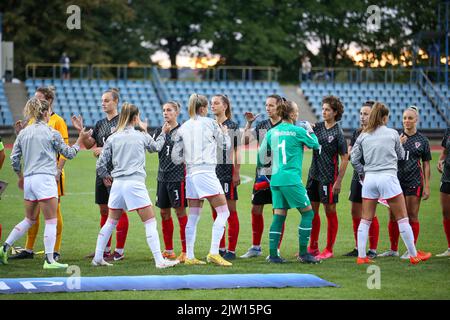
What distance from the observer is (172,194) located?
1113 centimetres

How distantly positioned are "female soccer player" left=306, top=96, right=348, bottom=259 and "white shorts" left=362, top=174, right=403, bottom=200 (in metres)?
0.63

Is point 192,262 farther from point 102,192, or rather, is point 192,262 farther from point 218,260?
point 102,192

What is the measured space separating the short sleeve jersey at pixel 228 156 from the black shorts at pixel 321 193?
1.07 m

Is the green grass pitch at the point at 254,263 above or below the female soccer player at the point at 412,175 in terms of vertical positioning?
below

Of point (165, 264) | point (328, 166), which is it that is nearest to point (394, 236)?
point (328, 166)

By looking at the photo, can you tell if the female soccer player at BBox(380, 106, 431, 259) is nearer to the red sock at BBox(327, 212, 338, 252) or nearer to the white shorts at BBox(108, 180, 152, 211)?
the red sock at BBox(327, 212, 338, 252)

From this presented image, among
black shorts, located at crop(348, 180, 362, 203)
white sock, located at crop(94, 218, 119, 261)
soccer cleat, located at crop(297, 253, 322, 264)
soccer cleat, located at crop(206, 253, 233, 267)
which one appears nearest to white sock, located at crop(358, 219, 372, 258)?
soccer cleat, located at crop(297, 253, 322, 264)

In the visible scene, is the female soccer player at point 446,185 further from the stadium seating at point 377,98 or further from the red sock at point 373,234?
the stadium seating at point 377,98

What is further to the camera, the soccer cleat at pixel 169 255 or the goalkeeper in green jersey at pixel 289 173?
the soccer cleat at pixel 169 255

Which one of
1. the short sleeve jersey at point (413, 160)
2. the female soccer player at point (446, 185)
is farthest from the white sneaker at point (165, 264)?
the female soccer player at point (446, 185)

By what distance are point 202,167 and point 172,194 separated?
82 cm

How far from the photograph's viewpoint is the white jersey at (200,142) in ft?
34.5
